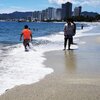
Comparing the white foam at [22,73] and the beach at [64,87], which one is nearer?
the beach at [64,87]

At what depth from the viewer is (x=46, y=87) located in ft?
27.8

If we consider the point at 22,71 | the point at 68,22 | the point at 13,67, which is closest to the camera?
the point at 22,71

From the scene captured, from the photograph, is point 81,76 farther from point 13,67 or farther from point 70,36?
point 70,36

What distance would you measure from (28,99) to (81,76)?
3021 mm

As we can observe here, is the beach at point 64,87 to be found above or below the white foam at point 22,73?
above

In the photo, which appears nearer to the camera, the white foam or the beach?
the beach

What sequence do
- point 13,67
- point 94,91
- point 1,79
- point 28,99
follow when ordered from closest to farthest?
point 28,99
point 94,91
point 1,79
point 13,67

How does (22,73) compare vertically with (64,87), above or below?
below

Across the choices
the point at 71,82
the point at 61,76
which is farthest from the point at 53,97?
the point at 61,76

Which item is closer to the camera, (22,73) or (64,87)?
(64,87)

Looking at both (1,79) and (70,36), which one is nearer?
(1,79)

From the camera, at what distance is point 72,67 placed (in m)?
12.0

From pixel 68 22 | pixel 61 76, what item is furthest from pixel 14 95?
pixel 68 22

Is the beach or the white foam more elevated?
the beach
